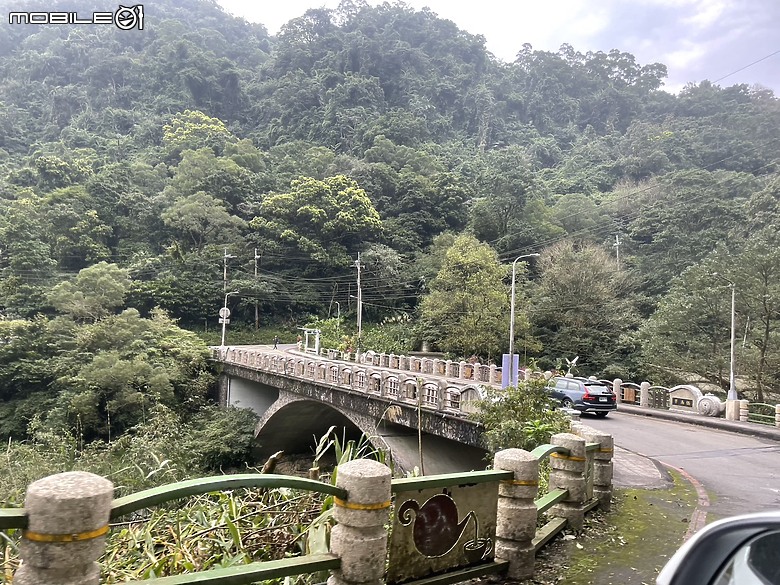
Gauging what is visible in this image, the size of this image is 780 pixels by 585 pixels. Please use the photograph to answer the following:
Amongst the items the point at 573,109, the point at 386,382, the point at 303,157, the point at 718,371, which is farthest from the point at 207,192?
the point at 573,109

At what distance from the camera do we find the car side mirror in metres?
1.52

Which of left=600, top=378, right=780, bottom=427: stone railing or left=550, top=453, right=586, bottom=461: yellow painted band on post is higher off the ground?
left=550, top=453, right=586, bottom=461: yellow painted band on post

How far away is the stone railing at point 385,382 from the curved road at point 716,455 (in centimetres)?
411

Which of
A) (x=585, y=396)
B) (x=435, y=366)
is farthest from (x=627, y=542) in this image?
(x=435, y=366)

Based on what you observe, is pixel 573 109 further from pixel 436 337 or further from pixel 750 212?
pixel 436 337

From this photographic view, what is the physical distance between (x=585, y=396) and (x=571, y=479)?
13.7 meters

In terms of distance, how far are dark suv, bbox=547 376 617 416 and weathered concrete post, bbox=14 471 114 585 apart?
57.1ft

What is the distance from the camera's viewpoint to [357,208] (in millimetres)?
47594

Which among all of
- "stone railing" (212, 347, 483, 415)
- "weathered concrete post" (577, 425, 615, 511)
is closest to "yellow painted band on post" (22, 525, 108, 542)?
"stone railing" (212, 347, 483, 415)

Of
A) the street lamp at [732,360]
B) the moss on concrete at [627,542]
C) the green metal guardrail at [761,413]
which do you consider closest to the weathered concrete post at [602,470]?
the moss on concrete at [627,542]

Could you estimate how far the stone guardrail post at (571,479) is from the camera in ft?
18.6

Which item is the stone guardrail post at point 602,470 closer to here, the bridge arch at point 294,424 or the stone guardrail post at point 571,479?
the stone guardrail post at point 571,479

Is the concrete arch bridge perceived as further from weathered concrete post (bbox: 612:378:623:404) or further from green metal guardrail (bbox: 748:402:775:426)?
green metal guardrail (bbox: 748:402:775:426)

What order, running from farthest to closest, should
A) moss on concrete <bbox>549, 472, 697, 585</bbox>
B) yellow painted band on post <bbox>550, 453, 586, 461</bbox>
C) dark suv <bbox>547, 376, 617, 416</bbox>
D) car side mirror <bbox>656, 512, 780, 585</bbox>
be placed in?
dark suv <bbox>547, 376, 617, 416</bbox> → yellow painted band on post <bbox>550, 453, 586, 461</bbox> → moss on concrete <bbox>549, 472, 697, 585</bbox> → car side mirror <bbox>656, 512, 780, 585</bbox>
